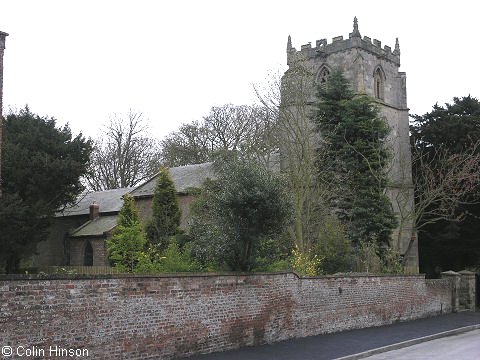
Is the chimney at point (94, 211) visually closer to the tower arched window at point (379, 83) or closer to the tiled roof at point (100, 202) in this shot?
the tiled roof at point (100, 202)

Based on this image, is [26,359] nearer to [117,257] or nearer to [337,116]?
[117,257]

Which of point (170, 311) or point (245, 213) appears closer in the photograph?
point (170, 311)

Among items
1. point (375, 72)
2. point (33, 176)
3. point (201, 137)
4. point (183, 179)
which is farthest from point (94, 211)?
point (375, 72)

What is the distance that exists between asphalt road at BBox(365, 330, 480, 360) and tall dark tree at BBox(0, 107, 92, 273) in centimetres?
1863

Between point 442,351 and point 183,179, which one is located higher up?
point 183,179

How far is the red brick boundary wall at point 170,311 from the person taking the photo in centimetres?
918

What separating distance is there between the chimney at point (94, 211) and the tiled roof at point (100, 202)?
304 millimetres

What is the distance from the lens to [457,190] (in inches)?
1195

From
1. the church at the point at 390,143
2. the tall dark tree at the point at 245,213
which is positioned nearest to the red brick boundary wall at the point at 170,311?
the tall dark tree at the point at 245,213

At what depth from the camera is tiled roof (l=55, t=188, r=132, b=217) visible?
1588 inches

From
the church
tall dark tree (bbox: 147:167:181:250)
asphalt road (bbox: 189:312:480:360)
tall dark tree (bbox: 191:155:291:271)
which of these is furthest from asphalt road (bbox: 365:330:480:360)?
the church

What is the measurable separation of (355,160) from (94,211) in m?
20.5

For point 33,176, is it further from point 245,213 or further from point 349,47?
point 349,47

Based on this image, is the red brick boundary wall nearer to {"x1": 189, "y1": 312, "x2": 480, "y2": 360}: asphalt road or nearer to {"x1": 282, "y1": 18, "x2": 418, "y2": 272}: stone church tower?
{"x1": 189, "y1": 312, "x2": 480, "y2": 360}: asphalt road
